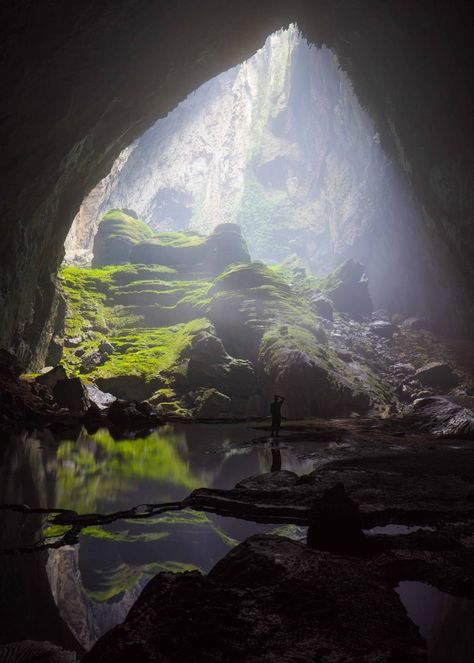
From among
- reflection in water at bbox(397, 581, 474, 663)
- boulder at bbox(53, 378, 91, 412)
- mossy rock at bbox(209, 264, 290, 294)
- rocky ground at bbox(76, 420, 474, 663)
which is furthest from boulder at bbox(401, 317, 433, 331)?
reflection in water at bbox(397, 581, 474, 663)

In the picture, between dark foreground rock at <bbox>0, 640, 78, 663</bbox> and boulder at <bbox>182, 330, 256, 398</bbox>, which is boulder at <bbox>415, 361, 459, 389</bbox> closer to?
boulder at <bbox>182, 330, 256, 398</bbox>

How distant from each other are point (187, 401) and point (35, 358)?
13.3 meters

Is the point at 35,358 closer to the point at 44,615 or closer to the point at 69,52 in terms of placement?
the point at 69,52

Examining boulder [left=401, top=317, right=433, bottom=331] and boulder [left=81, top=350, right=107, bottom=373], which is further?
boulder [left=401, top=317, right=433, bottom=331]

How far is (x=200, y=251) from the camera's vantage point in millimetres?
78312

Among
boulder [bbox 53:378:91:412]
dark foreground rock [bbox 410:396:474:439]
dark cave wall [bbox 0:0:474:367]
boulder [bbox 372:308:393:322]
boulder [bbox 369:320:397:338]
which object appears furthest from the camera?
boulder [bbox 372:308:393:322]

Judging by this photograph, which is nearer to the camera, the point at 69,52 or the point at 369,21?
the point at 69,52

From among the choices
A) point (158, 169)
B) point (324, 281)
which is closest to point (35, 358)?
point (324, 281)

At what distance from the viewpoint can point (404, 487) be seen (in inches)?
298

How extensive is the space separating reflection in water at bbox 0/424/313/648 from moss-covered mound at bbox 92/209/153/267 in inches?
3129

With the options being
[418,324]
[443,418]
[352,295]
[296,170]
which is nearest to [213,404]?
[443,418]

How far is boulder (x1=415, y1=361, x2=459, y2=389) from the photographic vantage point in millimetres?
41062

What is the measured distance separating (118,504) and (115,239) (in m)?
89.1

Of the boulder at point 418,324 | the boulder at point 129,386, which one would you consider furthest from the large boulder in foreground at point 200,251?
the boulder at point 129,386
